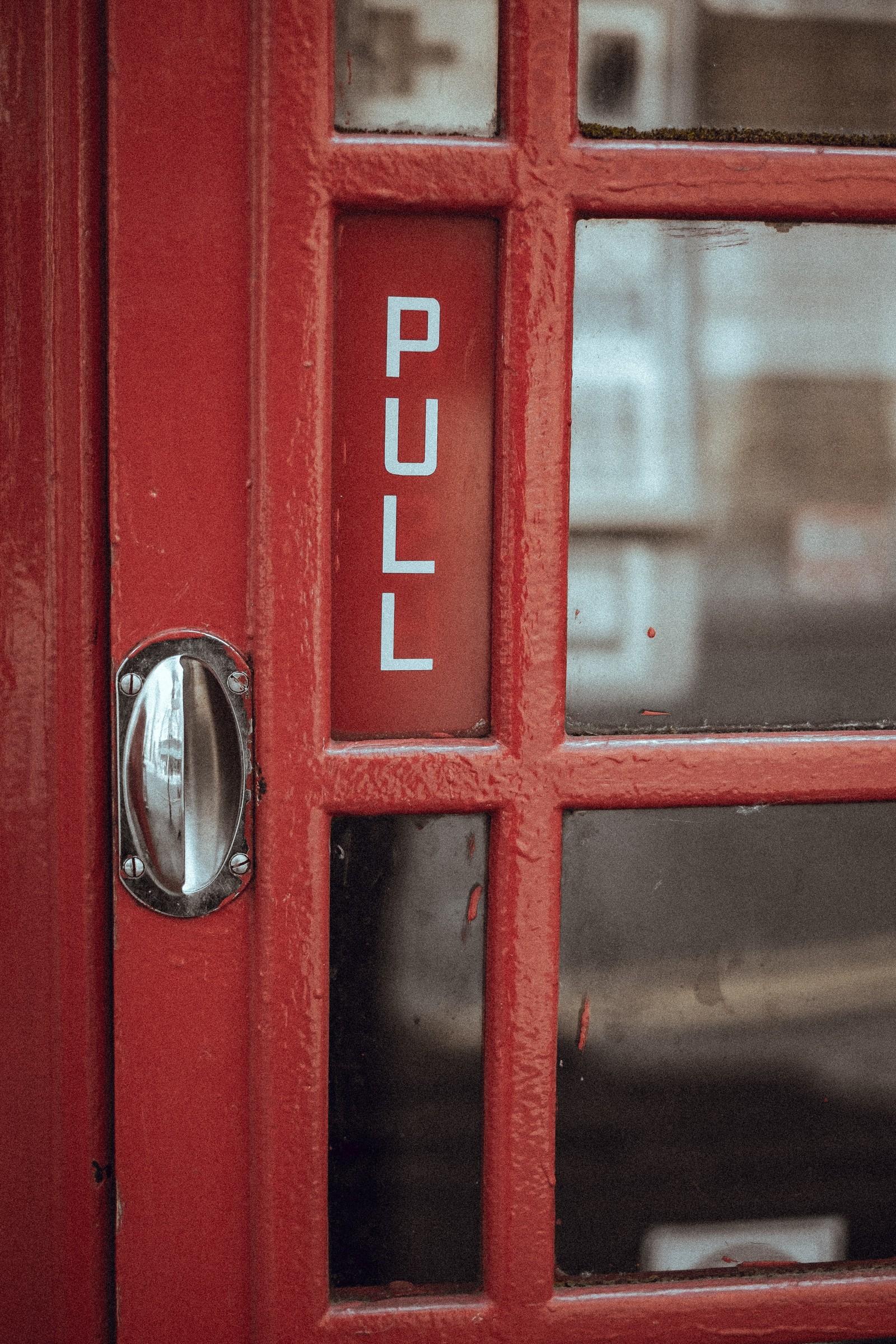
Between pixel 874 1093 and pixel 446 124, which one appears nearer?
pixel 446 124

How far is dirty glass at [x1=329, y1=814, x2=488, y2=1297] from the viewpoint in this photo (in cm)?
79

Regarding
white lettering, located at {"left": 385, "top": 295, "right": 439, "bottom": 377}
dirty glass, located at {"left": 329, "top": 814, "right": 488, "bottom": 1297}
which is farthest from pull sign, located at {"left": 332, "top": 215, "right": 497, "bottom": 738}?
dirty glass, located at {"left": 329, "top": 814, "right": 488, "bottom": 1297}

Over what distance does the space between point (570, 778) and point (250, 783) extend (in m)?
0.26

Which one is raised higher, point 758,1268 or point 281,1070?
point 281,1070

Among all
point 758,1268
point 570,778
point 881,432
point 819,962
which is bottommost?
point 758,1268

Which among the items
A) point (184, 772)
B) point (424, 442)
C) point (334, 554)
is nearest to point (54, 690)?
point (184, 772)

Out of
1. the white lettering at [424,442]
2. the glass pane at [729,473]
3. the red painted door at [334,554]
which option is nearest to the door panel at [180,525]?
the red painted door at [334,554]

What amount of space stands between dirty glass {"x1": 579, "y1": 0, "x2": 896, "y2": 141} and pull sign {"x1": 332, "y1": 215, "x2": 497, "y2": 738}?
0.53 feet

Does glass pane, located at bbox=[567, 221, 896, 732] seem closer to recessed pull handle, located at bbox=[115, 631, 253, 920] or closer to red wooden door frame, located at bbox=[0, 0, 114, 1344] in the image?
recessed pull handle, located at bbox=[115, 631, 253, 920]

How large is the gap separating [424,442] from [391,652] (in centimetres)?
17

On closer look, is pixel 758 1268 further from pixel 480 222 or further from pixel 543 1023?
pixel 480 222

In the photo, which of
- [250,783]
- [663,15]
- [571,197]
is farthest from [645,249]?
[250,783]

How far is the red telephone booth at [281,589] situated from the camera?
0.73 meters

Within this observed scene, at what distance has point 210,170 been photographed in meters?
0.72
